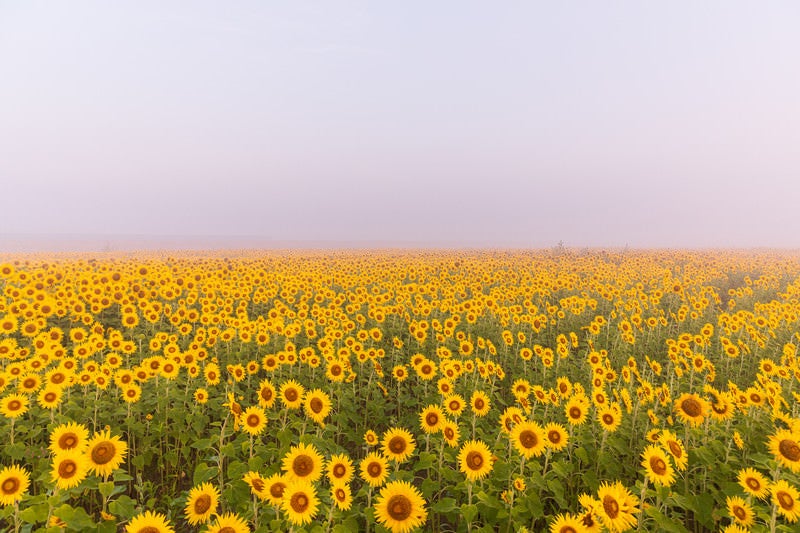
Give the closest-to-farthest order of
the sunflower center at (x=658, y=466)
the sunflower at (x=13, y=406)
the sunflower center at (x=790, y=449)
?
1. the sunflower center at (x=658, y=466)
2. the sunflower center at (x=790, y=449)
3. the sunflower at (x=13, y=406)

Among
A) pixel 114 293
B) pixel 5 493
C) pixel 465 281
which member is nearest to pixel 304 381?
pixel 5 493

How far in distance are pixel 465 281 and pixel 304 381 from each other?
49.2ft

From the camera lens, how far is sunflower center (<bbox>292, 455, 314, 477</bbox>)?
14.1 ft

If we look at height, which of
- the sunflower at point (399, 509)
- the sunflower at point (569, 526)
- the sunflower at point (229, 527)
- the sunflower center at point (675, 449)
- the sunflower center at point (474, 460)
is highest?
the sunflower center at point (675, 449)

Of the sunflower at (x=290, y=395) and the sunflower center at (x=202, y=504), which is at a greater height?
the sunflower at (x=290, y=395)

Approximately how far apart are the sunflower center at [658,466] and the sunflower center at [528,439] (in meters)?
1.29

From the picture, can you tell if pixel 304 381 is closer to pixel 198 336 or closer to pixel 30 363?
pixel 198 336

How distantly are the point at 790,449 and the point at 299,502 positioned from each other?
5.68 meters

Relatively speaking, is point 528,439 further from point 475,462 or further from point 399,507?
point 399,507

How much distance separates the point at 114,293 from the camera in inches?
553

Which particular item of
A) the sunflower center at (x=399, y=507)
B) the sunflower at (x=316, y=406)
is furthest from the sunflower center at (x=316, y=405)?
the sunflower center at (x=399, y=507)

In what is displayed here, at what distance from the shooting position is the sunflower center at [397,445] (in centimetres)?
512

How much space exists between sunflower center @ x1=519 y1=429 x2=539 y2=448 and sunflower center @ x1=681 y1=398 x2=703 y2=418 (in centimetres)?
229

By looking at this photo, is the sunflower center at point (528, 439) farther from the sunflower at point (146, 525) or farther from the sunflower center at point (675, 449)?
the sunflower at point (146, 525)
